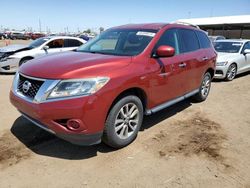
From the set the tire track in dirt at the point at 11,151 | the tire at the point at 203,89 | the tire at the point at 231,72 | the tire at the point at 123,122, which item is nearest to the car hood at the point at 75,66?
the tire at the point at 123,122

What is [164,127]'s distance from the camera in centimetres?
491

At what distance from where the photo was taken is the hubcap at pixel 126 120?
3.83 metres

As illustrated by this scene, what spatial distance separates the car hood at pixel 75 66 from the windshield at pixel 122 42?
1.21 feet

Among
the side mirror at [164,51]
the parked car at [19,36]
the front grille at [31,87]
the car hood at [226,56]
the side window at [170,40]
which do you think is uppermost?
the side window at [170,40]

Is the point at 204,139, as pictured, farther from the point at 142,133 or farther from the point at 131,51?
the point at 131,51

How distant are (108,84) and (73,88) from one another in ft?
1.51

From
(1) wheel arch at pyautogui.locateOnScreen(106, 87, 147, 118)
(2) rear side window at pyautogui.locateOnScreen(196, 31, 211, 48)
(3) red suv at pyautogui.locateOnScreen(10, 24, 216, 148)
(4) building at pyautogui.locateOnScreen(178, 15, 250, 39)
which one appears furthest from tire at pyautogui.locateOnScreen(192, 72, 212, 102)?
(4) building at pyautogui.locateOnScreen(178, 15, 250, 39)

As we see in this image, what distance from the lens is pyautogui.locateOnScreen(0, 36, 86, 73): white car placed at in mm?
9875

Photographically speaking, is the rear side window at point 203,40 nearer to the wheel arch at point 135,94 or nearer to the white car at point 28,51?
the wheel arch at point 135,94

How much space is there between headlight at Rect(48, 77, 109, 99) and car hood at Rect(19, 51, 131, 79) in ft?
Result: 0.26

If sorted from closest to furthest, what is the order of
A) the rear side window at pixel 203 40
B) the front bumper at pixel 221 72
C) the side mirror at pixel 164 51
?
1. the side mirror at pixel 164 51
2. the rear side window at pixel 203 40
3. the front bumper at pixel 221 72

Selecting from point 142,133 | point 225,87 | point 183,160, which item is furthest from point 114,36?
point 225,87

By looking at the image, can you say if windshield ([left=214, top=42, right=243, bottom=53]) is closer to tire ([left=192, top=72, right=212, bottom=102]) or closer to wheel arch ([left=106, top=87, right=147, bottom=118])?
tire ([left=192, top=72, right=212, bottom=102])

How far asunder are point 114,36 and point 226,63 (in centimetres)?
583
